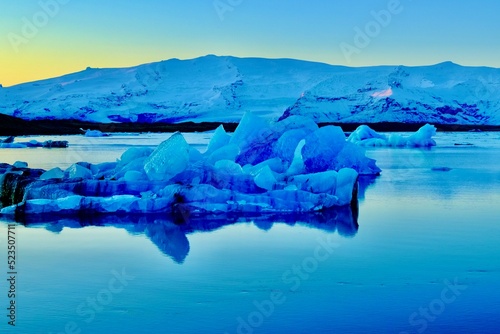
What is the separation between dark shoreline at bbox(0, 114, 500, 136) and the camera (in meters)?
35.3

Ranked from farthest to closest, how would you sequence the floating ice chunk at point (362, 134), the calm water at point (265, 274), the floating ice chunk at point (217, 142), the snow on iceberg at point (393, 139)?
the snow on iceberg at point (393, 139) → the floating ice chunk at point (362, 134) → the floating ice chunk at point (217, 142) → the calm water at point (265, 274)

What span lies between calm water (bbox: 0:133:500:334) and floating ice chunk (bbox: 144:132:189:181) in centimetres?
91

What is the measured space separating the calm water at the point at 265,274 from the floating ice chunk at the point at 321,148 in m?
2.58

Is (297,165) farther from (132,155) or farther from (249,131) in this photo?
(132,155)

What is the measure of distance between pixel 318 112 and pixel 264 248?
50147mm

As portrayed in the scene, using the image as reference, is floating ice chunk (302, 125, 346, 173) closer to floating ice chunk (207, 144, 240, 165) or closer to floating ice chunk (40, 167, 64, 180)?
floating ice chunk (207, 144, 240, 165)

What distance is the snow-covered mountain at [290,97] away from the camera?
189 feet

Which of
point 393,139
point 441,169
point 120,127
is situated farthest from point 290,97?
point 441,169

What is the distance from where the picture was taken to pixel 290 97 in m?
58.7

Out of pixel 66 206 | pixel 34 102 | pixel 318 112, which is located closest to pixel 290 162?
pixel 66 206

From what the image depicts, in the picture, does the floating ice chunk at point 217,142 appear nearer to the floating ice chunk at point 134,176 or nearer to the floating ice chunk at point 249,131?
the floating ice chunk at point 249,131

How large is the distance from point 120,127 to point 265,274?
45572 millimetres

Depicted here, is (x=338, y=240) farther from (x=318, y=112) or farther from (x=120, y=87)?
(x=120, y=87)

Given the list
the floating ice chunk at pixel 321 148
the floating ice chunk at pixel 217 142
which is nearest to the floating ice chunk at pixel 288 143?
the floating ice chunk at pixel 321 148
